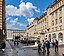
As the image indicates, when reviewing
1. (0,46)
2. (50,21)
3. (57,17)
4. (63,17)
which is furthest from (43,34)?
(0,46)

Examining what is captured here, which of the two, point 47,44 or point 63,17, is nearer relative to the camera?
point 47,44

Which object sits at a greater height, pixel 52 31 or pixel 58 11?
pixel 58 11

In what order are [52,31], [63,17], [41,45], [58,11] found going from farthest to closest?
[52,31]
[58,11]
[63,17]
[41,45]

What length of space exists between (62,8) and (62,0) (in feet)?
9.99

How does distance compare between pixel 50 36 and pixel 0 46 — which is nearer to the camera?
pixel 0 46

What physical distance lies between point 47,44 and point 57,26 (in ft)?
192

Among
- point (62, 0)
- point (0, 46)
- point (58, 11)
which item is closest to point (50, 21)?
point (58, 11)

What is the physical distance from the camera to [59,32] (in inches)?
3273

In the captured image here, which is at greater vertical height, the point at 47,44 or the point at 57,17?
the point at 57,17

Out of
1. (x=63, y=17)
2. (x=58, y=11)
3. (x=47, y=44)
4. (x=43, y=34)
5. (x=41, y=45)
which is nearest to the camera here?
(x=47, y=44)

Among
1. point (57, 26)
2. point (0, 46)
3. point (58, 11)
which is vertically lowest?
point (0, 46)

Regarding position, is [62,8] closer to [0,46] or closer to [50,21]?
[50,21]

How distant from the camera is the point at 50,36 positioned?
95.5 metres

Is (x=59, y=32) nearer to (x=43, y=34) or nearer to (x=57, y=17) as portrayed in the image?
(x=57, y=17)
